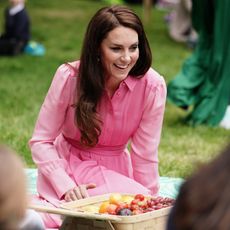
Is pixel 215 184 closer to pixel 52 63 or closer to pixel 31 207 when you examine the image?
pixel 31 207

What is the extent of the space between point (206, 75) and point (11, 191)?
17.3 feet

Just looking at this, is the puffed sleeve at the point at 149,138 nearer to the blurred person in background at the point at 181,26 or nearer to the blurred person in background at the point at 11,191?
the blurred person in background at the point at 11,191

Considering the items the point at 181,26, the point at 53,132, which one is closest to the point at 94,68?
the point at 53,132

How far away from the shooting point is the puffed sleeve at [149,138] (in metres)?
4.52

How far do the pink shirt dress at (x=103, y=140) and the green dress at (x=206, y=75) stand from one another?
2.76 meters

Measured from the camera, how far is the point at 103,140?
178 inches

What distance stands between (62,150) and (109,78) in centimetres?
45

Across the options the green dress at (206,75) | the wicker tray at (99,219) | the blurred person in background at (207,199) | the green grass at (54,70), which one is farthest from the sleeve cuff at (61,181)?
the green dress at (206,75)

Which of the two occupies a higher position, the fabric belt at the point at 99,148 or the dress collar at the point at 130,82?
the dress collar at the point at 130,82

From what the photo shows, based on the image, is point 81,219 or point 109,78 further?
point 109,78

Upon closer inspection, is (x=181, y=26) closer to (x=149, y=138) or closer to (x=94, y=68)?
(x=149, y=138)

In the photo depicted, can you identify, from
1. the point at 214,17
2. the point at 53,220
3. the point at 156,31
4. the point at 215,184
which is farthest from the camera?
the point at 156,31

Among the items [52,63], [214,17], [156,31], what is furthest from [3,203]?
[156,31]

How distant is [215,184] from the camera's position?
2068 millimetres
